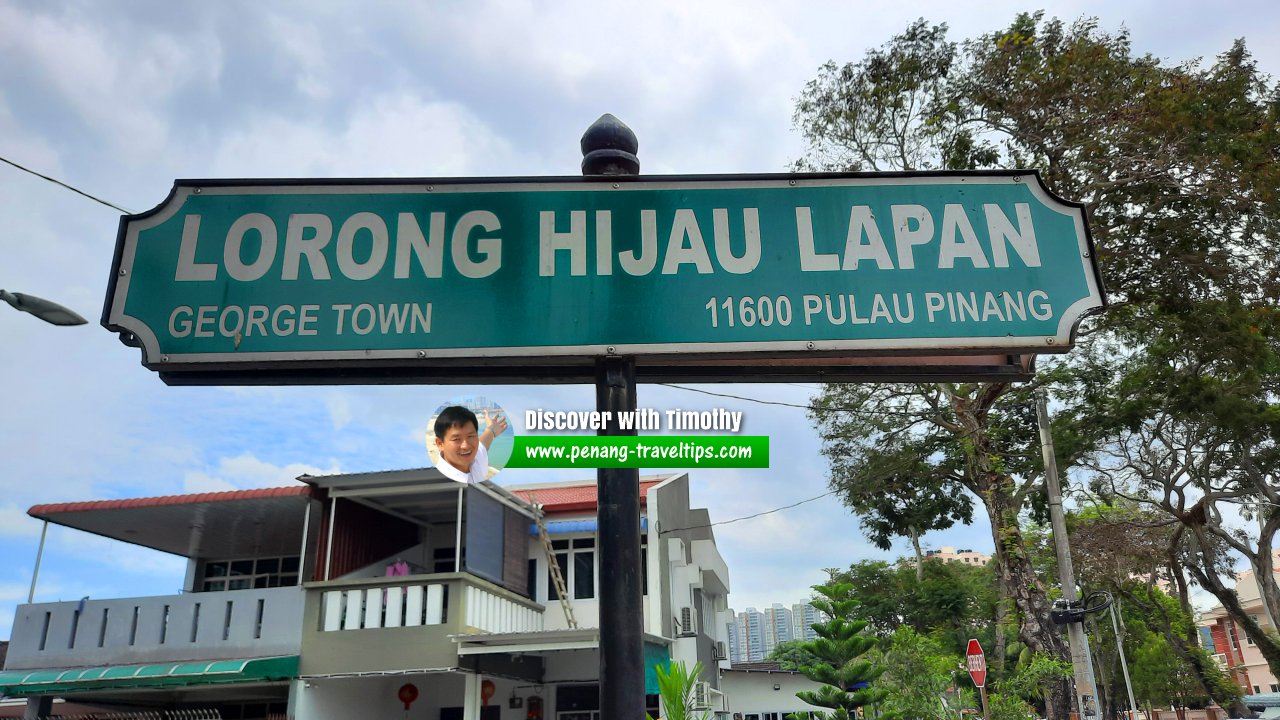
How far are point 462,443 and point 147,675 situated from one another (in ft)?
41.5

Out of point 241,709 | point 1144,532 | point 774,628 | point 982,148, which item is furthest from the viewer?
point 774,628

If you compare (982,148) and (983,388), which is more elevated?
(982,148)

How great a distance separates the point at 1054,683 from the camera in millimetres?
17297

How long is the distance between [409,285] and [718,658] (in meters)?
19.0

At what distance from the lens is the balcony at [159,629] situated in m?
12.6

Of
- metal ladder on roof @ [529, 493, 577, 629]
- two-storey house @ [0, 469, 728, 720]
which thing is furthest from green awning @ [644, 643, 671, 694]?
metal ladder on roof @ [529, 493, 577, 629]

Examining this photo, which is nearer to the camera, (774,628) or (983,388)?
(983,388)

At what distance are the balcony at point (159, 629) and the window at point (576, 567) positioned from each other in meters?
4.80

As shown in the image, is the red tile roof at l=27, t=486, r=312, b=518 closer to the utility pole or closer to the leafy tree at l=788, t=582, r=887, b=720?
the leafy tree at l=788, t=582, r=887, b=720

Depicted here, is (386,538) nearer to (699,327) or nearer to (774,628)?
(699,327)

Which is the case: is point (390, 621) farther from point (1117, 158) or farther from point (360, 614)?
point (1117, 158)

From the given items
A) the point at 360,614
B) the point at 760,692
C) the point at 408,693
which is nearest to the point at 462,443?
the point at 360,614

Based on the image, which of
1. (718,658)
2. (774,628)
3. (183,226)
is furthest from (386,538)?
(774,628)

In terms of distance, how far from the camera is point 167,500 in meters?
13.2
